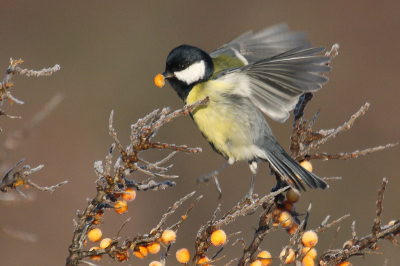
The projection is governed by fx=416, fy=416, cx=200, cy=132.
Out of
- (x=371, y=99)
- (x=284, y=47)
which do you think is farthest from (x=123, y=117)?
(x=371, y=99)

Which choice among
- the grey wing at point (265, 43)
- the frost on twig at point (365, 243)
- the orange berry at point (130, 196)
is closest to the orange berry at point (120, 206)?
the orange berry at point (130, 196)

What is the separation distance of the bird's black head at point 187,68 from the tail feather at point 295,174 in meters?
0.69

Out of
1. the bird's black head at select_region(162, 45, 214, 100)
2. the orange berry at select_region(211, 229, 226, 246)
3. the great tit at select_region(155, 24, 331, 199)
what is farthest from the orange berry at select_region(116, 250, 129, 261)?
the bird's black head at select_region(162, 45, 214, 100)

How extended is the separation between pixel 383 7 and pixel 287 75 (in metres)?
4.66

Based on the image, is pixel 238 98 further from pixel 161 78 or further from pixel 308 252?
pixel 308 252

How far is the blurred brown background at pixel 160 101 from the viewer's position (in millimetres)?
4504

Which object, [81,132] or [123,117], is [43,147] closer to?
[81,132]

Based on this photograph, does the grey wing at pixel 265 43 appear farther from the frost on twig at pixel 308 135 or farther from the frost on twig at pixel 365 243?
the frost on twig at pixel 365 243

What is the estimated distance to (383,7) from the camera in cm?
602

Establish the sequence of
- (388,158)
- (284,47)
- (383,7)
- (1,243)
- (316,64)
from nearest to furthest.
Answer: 1. (316,64)
2. (284,47)
3. (1,243)
4. (388,158)
5. (383,7)

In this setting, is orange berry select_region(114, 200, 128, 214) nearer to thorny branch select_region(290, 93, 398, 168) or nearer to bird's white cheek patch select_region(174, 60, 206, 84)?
thorny branch select_region(290, 93, 398, 168)

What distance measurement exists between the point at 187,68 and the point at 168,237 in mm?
1331

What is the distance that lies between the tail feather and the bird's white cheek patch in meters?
0.70

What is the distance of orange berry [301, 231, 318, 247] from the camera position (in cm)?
164
